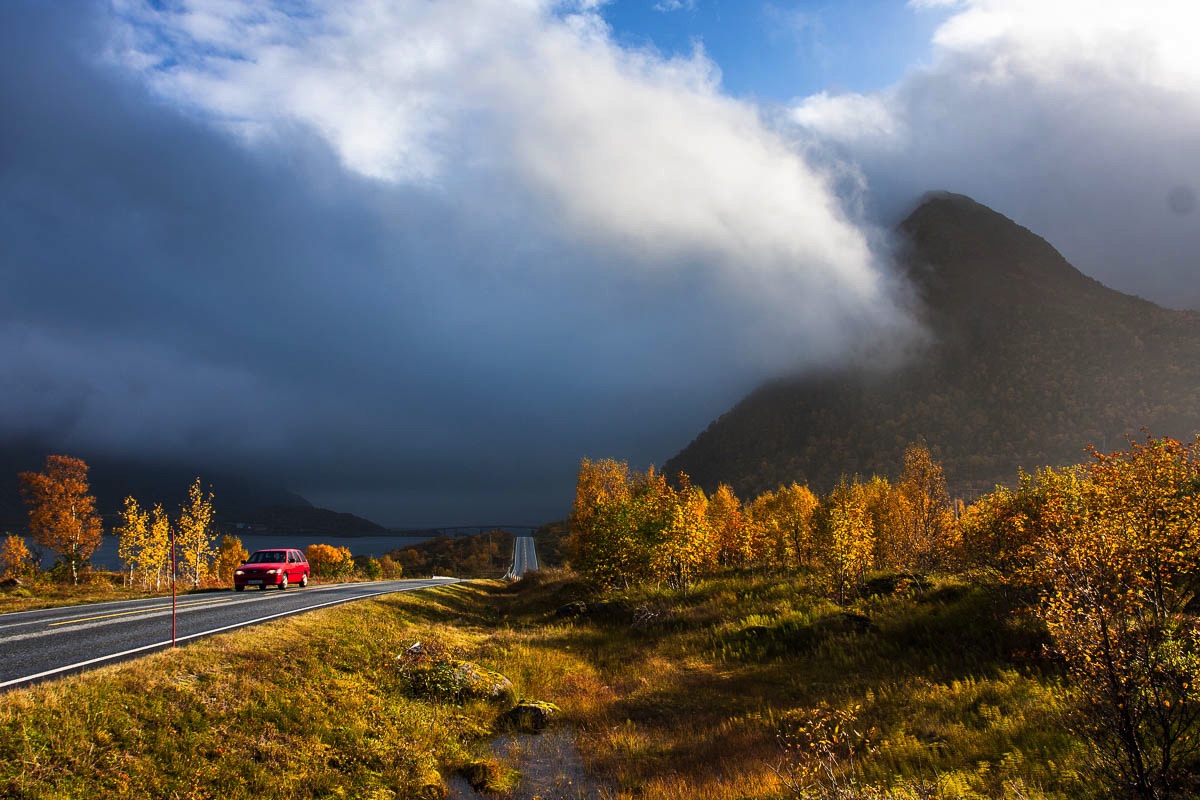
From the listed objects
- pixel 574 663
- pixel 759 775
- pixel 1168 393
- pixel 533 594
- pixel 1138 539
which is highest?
pixel 1168 393

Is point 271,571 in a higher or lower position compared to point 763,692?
higher

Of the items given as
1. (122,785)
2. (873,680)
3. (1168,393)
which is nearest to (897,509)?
(873,680)

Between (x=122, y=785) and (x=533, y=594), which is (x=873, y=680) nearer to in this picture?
(x=122, y=785)

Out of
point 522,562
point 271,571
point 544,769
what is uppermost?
point 271,571

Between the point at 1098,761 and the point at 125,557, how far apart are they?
171 ft

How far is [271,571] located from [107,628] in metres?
16.1

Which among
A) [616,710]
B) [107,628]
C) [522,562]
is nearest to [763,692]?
[616,710]

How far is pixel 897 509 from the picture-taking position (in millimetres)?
69562

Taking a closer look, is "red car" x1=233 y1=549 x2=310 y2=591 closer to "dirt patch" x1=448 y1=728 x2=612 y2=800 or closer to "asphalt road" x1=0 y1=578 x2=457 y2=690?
"asphalt road" x1=0 y1=578 x2=457 y2=690

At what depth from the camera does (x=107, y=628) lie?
16156 millimetres

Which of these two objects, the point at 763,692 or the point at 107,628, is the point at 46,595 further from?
the point at 763,692

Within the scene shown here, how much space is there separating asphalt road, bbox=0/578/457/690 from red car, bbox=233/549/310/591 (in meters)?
4.80

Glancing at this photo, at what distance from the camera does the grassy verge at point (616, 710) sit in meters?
9.49

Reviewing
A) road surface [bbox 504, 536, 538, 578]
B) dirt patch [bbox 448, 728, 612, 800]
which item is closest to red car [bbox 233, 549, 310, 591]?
dirt patch [bbox 448, 728, 612, 800]
